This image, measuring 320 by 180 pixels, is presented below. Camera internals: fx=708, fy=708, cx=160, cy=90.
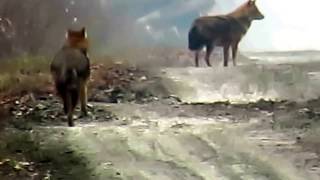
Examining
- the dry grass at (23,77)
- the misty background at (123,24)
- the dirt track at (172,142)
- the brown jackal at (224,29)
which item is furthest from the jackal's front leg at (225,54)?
the dry grass at (23,77)

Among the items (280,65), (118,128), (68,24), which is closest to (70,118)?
(118,128)

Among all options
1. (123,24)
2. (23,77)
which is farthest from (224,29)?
(23,77)

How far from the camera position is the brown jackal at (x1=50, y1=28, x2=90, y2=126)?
164 cm

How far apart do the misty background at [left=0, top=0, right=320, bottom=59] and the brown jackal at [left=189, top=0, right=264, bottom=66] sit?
0.06m

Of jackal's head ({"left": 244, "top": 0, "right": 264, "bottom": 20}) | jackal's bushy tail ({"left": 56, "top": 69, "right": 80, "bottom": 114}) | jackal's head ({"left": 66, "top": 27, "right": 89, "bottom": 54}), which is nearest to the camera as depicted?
jackal's bushy tail ({"left": 56, "top": 69, "right": 80, "bottom": 114})

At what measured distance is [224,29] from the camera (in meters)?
2.36

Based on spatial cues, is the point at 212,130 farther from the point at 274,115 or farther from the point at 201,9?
the point at 201,9

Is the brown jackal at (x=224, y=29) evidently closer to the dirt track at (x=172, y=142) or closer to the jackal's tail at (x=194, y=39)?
the jackal's tail at (x=194, y=39)

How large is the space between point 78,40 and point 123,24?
0.64 feet

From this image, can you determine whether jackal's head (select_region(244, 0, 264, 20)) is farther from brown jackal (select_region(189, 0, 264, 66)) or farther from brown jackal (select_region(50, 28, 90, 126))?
brown jackal (select_region(50, 28, 90, 126))

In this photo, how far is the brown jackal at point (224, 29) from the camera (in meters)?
2.08

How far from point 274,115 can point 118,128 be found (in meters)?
0.38

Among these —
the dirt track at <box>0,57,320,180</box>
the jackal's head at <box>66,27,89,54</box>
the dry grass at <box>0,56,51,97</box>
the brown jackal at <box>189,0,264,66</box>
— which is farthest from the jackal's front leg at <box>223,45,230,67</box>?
the dry grass at <box>0,56,51,97</box>

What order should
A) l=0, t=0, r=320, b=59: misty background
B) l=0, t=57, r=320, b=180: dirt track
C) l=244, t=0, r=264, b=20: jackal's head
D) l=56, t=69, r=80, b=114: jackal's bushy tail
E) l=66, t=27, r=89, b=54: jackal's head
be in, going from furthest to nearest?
l=244, t=0, r=264, b=20: jackal's head, l=0, t=0, r=320, b=59: misty background, l=66, t=27, r=89, b=54: jackal's head, l=56, t=69, r=80, b=114: jackal's bushy tail, l=0, t=57, r=320, b=180: dirt track
